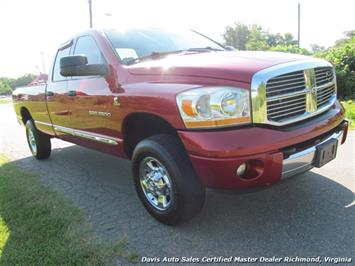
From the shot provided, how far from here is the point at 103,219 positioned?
330 cm

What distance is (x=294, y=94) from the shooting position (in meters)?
2.63

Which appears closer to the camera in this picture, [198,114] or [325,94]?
[198,114]

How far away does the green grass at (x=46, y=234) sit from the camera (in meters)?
2.62

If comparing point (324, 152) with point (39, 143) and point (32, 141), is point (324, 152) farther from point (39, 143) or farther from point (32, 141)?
point (32, 141)

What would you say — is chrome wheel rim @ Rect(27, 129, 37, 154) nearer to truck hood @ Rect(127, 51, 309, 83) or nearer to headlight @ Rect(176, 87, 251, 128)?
truck hood @ Rect(127, 51, 309, 83)

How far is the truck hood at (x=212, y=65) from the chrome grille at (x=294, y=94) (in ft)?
0.51

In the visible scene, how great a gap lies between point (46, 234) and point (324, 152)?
8.10 feet

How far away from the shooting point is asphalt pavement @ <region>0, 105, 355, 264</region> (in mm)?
2586

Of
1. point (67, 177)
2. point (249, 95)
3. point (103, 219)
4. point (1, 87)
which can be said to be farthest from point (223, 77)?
point (1, 87)

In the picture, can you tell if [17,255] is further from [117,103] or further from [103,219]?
[117,103]

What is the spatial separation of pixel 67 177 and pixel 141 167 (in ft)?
6.52

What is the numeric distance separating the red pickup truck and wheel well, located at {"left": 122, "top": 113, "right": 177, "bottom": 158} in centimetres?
1

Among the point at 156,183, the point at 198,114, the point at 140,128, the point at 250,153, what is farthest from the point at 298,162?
the point at 140,128

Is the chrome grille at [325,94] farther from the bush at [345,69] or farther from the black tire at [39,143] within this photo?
the bush at [345,69]
